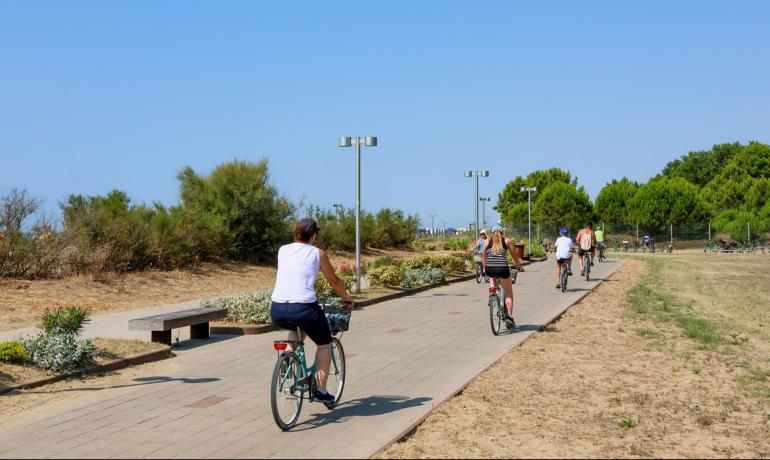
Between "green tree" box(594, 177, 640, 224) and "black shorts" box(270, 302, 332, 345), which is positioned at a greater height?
"green tree" box(594, 177, 640, 224)

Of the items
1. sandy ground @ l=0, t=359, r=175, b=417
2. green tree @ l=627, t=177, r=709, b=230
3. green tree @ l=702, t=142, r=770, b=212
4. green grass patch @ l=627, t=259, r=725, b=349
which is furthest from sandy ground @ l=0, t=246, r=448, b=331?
green tree @ l=702, t=142, r=770, b=212

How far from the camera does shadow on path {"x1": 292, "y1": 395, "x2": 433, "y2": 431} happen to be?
7.05 metres

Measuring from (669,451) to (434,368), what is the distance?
379 cm

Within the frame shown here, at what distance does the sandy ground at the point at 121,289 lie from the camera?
1545 centimetres

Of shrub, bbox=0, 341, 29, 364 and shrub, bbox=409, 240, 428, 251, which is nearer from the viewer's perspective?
shrub, bbox=0, 341, 29, 364

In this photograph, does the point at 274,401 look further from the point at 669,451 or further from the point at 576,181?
the point at 576,181

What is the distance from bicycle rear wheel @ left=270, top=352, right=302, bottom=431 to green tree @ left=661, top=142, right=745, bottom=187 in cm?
10210

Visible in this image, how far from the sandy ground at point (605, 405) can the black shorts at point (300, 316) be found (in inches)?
46.8

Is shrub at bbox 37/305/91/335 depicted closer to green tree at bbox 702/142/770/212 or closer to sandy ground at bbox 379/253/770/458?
sandy ground at bbox 379/253/770/458

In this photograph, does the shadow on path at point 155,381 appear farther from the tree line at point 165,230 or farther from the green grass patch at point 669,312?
the tree line at point 165,230

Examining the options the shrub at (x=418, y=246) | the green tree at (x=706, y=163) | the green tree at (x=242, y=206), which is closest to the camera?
the green tree at (x=242, y=206)

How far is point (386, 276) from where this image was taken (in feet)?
67.1

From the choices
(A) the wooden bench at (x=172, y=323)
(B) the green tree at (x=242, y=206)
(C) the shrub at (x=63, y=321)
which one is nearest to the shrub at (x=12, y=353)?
(C) the shrub at (x=63, y=321)

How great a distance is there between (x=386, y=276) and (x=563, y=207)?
65.1 metres
